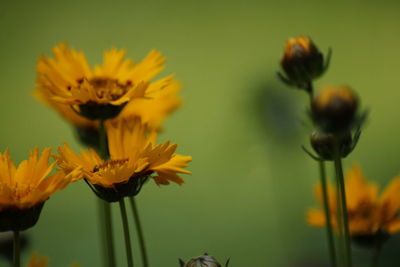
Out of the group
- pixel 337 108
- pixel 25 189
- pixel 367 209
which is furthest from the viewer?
pixel 367 209

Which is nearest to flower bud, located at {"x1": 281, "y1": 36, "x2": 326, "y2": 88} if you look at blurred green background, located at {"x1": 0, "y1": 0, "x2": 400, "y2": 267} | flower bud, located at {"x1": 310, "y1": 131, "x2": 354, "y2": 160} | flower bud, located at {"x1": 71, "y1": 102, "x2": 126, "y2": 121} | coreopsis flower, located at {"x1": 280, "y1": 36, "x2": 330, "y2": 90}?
coreopsis flower, located at {"x1": 280, "y1": 36, "x2": 330, "y2": 90}

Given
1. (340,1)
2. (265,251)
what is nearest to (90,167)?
(265,251)

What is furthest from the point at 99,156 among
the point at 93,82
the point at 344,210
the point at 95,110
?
Result: the point at 344,210

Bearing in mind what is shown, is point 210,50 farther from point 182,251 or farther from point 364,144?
point 182,251

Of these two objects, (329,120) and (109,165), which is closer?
(329,120)

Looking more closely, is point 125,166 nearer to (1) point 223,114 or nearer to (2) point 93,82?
(2) point 93,82

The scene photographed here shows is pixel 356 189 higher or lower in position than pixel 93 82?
lower

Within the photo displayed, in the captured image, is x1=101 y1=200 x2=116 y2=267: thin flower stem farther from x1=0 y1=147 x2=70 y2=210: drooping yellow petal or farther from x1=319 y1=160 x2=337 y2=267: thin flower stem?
x1=319 y1=160 x2=337 y2=267: thin flower stem
